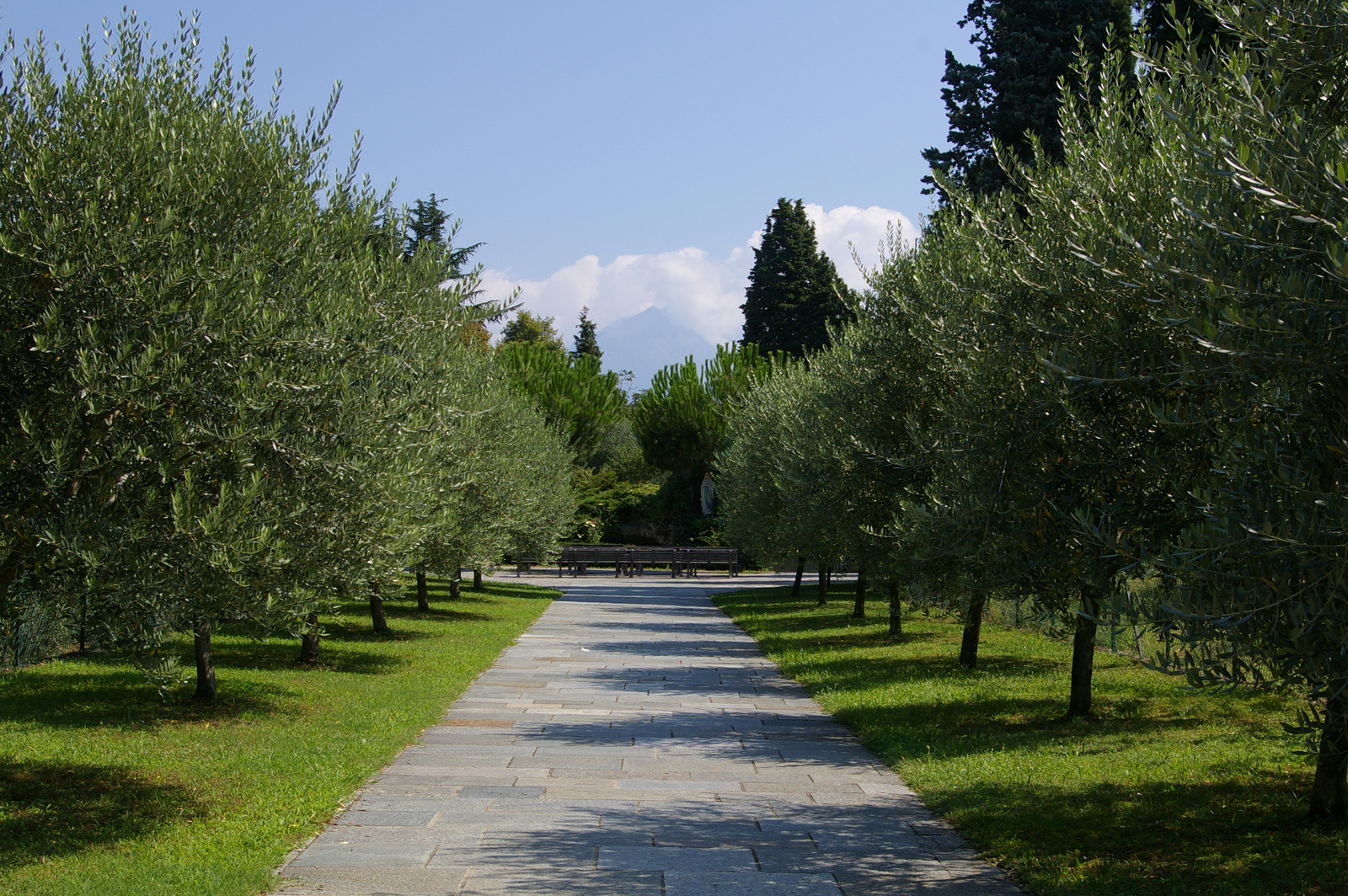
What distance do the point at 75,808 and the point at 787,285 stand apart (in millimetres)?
52832

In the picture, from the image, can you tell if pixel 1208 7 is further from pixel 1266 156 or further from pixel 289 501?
pixel 289 501

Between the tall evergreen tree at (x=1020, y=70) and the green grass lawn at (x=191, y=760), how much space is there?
52.4 ft

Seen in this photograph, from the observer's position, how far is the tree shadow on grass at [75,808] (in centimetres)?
652

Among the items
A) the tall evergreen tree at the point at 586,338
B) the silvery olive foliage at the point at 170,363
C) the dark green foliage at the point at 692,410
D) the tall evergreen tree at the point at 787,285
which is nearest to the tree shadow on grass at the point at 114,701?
the silvery olive foliage at the point at 170,363

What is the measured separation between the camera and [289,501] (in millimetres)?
7641

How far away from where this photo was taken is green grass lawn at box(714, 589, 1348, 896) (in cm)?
603

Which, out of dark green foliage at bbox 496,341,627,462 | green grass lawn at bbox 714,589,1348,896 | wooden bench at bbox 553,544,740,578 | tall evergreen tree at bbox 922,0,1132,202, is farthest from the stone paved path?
dark green foliage at bbox 496,341,627,462

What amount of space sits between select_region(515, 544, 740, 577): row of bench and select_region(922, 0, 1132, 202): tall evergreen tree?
21826mm

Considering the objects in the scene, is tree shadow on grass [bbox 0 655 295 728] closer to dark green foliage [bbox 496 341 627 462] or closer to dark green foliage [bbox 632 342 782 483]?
dark green foliage [bbox 496 341 627 462]

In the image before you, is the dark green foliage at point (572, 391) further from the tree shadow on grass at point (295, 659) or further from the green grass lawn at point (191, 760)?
the green grass lawn at point (191, 760)

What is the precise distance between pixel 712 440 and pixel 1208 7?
141ft

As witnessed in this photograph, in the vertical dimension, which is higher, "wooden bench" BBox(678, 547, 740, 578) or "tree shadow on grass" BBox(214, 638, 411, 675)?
"wooden bench" BBox(678, 547, 740, 578)

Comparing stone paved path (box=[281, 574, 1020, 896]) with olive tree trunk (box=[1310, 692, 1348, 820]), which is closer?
stone paved path (box=[281, 574, 1020, 896])

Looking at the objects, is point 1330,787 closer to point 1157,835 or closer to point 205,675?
point 1157,835
